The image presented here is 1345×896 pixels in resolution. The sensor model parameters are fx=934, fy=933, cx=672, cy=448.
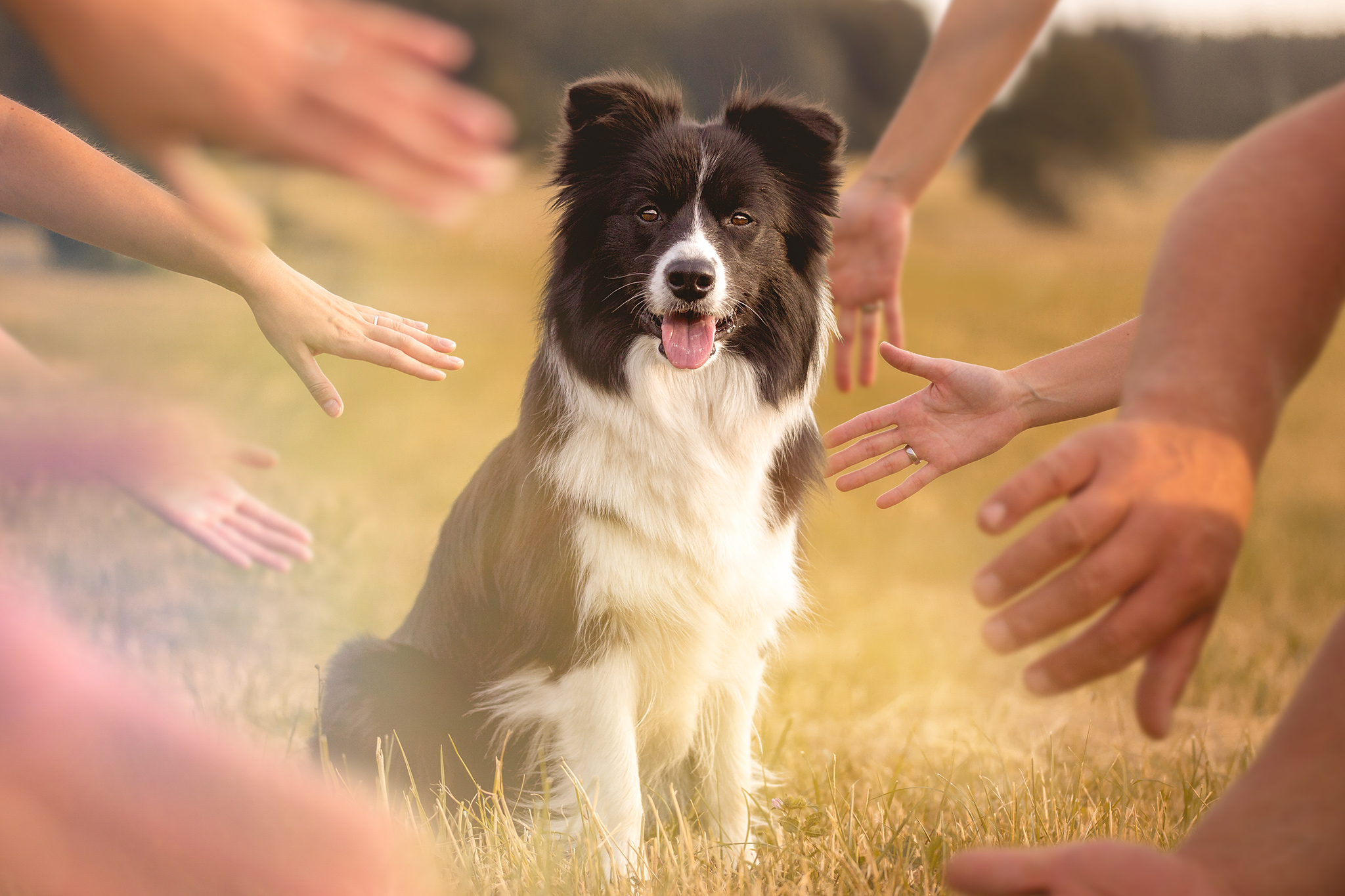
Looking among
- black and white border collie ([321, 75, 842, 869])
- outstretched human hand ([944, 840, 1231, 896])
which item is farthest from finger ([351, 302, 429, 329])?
outstretched human hand ([944, 840, 1231, 896])

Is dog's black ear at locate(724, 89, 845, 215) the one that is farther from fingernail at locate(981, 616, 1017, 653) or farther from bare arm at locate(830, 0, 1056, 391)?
fingernail at locate(981, 616, 1017, 653)

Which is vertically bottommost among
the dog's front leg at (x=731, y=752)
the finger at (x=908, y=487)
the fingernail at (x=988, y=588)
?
the dog's front leg at (x=731, y=752)

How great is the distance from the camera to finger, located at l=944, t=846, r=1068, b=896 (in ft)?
5.24

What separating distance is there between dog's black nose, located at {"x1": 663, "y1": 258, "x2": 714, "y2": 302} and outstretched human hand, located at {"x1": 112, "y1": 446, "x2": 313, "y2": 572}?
4.74ft

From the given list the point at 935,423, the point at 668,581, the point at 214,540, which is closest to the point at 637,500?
the point at 668,581

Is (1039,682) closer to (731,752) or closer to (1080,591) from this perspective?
(1080,591)

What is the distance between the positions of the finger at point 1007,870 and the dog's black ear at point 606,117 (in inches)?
102

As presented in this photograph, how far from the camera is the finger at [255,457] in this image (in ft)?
10.0

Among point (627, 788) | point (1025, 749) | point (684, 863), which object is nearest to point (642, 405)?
point (627, 788)

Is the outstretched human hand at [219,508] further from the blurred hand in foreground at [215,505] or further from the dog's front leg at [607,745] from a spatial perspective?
the dog's front leg at [607,745]

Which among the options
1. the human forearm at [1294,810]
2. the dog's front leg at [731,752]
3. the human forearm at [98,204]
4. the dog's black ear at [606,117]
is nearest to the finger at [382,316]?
the human forearm at [98,204]

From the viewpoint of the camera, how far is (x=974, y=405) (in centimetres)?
305

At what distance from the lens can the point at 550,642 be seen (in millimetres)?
3164

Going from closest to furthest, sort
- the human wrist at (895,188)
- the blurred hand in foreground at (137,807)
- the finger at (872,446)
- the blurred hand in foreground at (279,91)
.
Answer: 1. the blurred hand in foreground at (279,91)
2. the blurred hand in foreground at (137,807)
3. the finger at (872,446)
4. the human wrist at (895,188)
